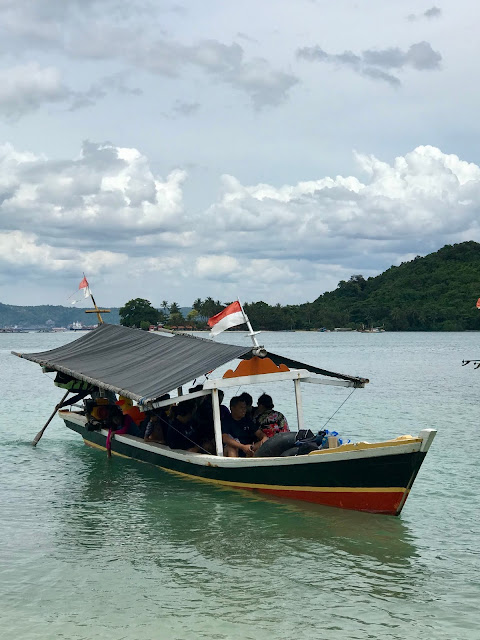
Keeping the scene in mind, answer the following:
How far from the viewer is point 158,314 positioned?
14150cm

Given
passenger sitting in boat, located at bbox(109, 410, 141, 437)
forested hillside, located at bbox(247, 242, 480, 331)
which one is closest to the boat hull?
passenger sitting in boat, located at bbox(109, 410, 141, 437)

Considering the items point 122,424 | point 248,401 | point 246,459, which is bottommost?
point 246,459

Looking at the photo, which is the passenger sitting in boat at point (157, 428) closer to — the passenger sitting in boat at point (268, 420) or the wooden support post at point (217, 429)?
the passenger sitting in boat at point (268, 420)

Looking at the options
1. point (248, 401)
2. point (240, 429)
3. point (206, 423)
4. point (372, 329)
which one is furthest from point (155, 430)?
point (372, 329)

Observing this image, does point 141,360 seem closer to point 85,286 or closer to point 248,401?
point 248,401

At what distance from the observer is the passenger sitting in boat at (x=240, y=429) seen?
12.5 metres

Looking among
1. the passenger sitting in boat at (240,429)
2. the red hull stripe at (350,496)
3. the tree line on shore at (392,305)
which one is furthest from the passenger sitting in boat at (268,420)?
the tree line on shore at (392,305)

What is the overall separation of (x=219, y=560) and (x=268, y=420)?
3.90 metres

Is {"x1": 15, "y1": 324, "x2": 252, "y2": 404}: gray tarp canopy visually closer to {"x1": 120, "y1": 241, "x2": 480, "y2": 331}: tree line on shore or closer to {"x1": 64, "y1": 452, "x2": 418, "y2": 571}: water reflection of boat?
{"x1": 64, "y1": 452, "x2": 418, "y2": 571}: water reflection of boat

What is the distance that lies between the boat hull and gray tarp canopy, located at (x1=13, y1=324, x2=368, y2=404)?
1.25 m

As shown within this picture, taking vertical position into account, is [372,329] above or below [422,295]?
below

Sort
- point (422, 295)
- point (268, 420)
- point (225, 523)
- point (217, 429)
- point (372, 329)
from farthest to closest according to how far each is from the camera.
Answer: point (372, 329) → point (422, 295) → point (268, 420) → point (217, 429) → point (225, 523)

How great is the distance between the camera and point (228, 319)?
1196cm

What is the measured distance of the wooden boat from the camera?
10008mm
